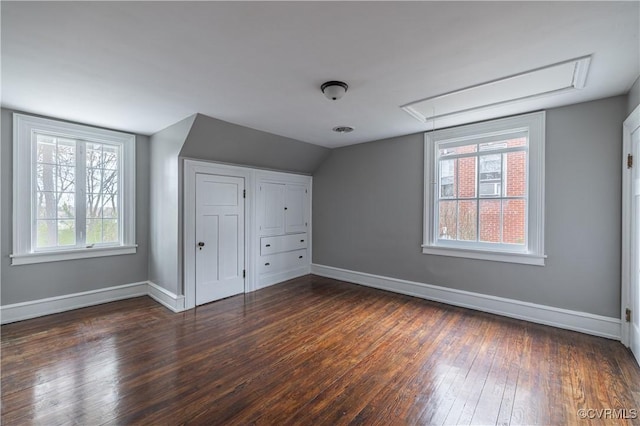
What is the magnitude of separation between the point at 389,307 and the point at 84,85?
13.4 ft

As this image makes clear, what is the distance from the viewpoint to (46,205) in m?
3.38

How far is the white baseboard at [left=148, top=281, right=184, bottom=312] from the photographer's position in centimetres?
355

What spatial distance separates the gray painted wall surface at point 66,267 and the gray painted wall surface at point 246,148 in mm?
1261

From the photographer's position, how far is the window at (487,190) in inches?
125

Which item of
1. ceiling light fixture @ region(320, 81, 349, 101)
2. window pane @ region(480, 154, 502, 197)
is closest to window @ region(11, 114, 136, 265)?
ceiling light fixture @ region(320, 81, 349, 101)

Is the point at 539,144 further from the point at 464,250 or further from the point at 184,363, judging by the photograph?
the point at 184,363

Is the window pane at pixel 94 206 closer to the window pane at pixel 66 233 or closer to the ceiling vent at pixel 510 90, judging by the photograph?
the window pane at pixel 66 233

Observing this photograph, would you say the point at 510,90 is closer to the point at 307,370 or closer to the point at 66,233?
the point at 307,370

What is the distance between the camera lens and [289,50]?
189cm

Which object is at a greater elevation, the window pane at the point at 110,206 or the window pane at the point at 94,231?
the window pane at the point at 110,206

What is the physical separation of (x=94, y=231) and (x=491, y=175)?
5.41m

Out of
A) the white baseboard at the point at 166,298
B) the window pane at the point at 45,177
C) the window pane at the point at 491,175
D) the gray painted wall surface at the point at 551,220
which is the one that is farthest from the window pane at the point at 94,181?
the window pane at the point at 491,175

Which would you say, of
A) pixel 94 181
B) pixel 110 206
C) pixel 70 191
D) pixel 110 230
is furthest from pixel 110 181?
pixel 110 230

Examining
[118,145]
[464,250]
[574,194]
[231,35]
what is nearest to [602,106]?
[574,194]
